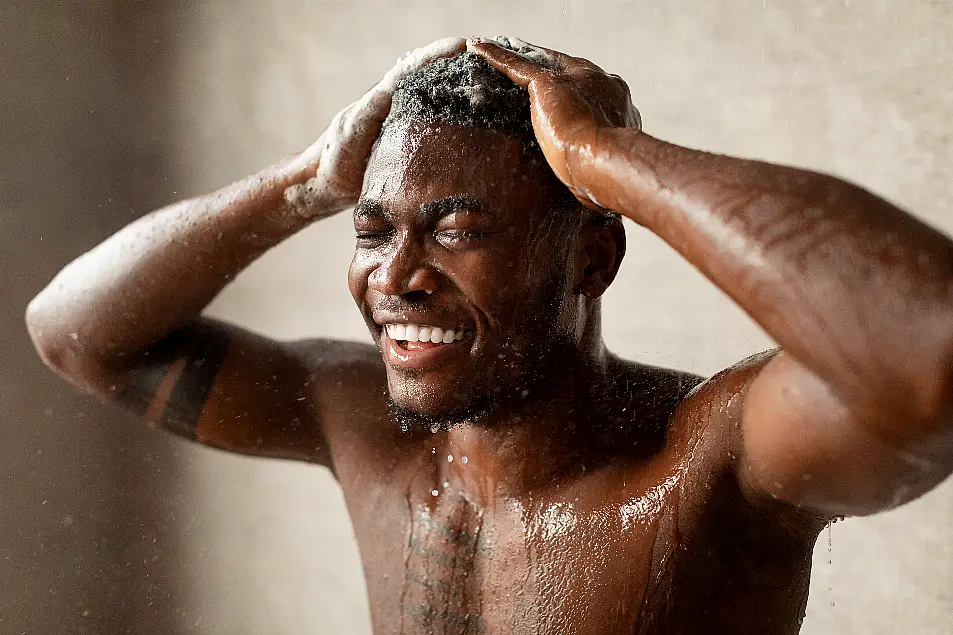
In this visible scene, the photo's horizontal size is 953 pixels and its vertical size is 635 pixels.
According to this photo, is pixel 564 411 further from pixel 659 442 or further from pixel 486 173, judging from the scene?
pixel 486 173

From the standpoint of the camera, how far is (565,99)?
32.4 inches

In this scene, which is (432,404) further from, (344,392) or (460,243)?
(344,392)

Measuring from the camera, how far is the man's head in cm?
89

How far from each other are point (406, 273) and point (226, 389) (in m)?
0.33

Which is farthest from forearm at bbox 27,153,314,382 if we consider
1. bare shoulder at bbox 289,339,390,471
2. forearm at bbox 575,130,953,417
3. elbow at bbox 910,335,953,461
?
elbow at bbox 910,335,953,461

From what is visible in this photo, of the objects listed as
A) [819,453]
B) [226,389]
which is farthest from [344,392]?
[819,453]

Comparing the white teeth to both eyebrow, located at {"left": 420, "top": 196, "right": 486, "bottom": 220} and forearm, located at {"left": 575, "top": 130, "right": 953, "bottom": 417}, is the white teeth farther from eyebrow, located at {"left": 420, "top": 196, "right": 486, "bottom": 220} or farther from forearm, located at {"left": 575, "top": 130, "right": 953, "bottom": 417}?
forearm, located at {"left": 575, "top": 130, "right": 953, "bottom": 417}

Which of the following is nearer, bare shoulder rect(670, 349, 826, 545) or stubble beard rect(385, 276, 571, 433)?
bare shoulder rect(670, 349, 826, 545)

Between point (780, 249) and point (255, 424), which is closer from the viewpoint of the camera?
point (780, 249)

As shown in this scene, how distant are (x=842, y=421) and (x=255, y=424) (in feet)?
2.08

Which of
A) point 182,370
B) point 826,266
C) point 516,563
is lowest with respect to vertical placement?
point 516,563

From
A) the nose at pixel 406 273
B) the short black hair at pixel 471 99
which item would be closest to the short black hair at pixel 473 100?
the short black hair at pixel 471 99

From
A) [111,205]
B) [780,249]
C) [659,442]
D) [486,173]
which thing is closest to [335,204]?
[486,173]

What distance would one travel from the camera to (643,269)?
1381mm
